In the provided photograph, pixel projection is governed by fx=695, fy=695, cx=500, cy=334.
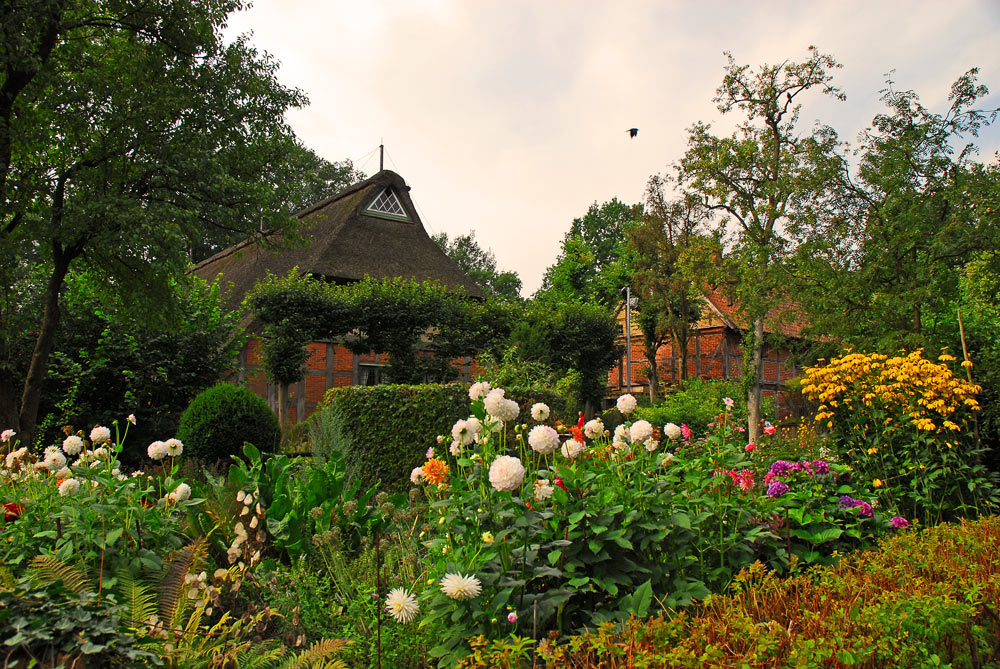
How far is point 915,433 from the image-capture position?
5.25 m

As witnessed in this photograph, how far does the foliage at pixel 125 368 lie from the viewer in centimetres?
1077

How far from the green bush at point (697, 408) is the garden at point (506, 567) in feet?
23.8

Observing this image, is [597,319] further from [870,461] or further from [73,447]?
[73,447]

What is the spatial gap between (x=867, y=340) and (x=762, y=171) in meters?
8.23

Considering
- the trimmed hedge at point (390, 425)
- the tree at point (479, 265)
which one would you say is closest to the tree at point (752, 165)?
the trimmed hedge at point (390, 425)

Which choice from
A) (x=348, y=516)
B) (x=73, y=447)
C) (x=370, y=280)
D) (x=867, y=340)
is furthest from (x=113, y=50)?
(x=867, y=340)

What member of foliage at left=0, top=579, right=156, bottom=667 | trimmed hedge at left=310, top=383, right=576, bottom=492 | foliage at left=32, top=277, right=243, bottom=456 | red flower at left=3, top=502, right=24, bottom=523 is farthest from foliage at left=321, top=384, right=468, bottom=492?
foliage at left=0, top=579, right=156, bottom=667

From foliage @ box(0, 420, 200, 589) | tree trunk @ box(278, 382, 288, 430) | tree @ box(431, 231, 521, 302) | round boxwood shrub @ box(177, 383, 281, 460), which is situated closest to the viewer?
foliage @ box(0, 420, 200, 589)

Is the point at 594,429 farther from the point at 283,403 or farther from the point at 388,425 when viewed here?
the point at 283,403

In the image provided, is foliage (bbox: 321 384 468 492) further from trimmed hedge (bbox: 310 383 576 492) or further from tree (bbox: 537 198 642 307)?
tree (bbox: 537 198 642 307)

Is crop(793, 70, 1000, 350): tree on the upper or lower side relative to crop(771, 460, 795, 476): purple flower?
upper

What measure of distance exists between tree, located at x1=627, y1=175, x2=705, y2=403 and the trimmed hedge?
48.0 ft

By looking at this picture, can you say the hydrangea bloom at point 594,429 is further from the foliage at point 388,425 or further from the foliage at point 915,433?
the foliage at point 388,425

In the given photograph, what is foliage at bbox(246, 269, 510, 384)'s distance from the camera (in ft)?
42.5
